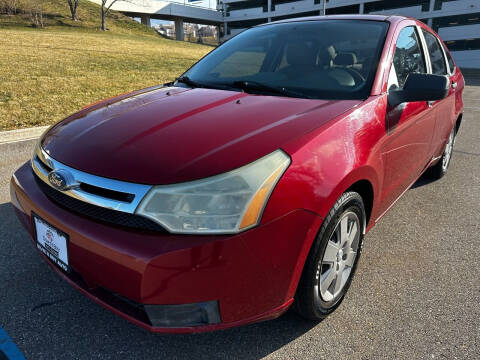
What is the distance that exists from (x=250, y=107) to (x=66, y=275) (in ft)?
4.14

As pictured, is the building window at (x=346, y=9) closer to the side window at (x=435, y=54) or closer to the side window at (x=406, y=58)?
the side window at (x=435, y=54)

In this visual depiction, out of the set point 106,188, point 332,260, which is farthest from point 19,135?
point 332,260

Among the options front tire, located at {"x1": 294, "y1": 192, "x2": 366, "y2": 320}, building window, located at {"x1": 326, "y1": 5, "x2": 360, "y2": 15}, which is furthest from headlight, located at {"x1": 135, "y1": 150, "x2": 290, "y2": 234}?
building window, located at {"x1": 326, "y1": 5, "x2": 360, "y2": 15}

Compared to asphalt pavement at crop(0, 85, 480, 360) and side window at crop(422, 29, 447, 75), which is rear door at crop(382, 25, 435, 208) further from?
asphalt pavement at crop(0, 85, 480, 360)

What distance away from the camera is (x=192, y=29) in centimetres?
8231

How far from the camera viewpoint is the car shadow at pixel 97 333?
1.77 metres

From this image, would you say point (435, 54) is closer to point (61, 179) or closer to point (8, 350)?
point (61, 179)

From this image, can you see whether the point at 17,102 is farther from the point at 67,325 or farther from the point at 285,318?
the point at 285,318

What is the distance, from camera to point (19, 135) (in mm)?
5340

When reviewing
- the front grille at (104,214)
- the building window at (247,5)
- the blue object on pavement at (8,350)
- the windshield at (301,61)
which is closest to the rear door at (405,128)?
the windshield at (301,61)

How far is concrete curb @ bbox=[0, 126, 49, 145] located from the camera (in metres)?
5.15

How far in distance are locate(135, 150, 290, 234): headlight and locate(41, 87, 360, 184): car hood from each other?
0.15 feet

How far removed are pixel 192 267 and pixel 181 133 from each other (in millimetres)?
679

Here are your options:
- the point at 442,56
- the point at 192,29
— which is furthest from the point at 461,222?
the point at 192,29
